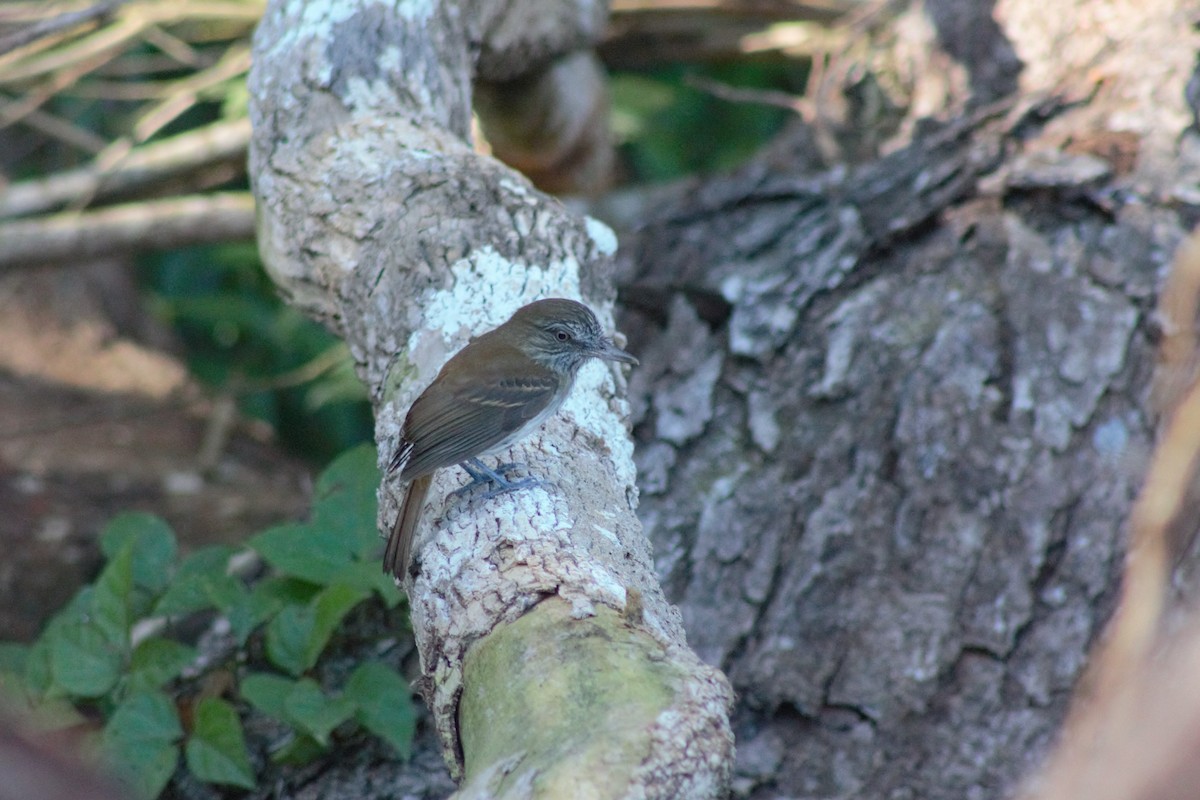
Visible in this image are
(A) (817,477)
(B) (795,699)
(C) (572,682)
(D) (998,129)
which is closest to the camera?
(C) (572,682)

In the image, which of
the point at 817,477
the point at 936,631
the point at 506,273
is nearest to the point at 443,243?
the point at 506,273

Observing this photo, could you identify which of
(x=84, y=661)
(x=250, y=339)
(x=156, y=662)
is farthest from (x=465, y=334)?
(x=250, y=339)

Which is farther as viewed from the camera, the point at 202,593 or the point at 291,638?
the point at 202,593

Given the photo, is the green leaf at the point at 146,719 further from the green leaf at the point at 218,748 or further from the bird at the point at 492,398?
the bird at the point at 492,398

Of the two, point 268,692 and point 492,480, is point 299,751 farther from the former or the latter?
point 492,480

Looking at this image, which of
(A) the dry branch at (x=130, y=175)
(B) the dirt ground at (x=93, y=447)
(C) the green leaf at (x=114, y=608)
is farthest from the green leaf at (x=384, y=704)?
(A) the dry branch at (x=130, y=175)

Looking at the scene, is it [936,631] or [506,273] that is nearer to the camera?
[506,273]

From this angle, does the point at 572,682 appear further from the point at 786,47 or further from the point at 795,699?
the point at 786,47
